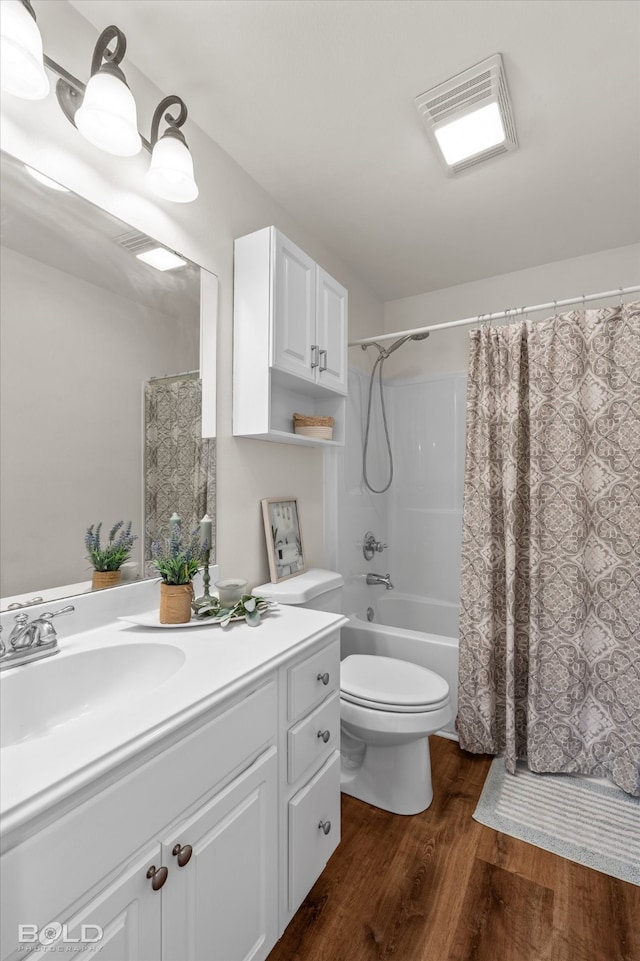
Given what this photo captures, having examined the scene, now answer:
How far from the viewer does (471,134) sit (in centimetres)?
161

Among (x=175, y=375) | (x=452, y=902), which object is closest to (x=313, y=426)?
(x=175, y=375)

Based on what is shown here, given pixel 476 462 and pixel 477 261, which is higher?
pixel 477 261

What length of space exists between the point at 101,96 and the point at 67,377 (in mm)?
689

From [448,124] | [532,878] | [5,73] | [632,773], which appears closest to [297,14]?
[448,124]

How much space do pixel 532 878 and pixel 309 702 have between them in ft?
3.18

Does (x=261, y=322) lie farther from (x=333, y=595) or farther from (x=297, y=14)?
(x=333, y=595)

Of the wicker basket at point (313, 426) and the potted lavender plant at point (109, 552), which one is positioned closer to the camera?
the potted lavender plant at point (109, 552)

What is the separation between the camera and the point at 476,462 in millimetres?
2082

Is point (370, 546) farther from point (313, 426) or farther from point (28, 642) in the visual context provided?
point (28, 642)

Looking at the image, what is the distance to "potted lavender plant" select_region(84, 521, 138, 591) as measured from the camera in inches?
47.7

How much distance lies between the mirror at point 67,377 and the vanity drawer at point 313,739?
65 cm

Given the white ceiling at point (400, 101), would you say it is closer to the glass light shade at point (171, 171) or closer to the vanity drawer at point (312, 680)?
the glass light shade at point (171, 171)

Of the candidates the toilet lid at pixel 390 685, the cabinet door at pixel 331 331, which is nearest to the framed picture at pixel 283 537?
the toilet lid at pixel 390 685

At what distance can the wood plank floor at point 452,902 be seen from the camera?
1.18 m
